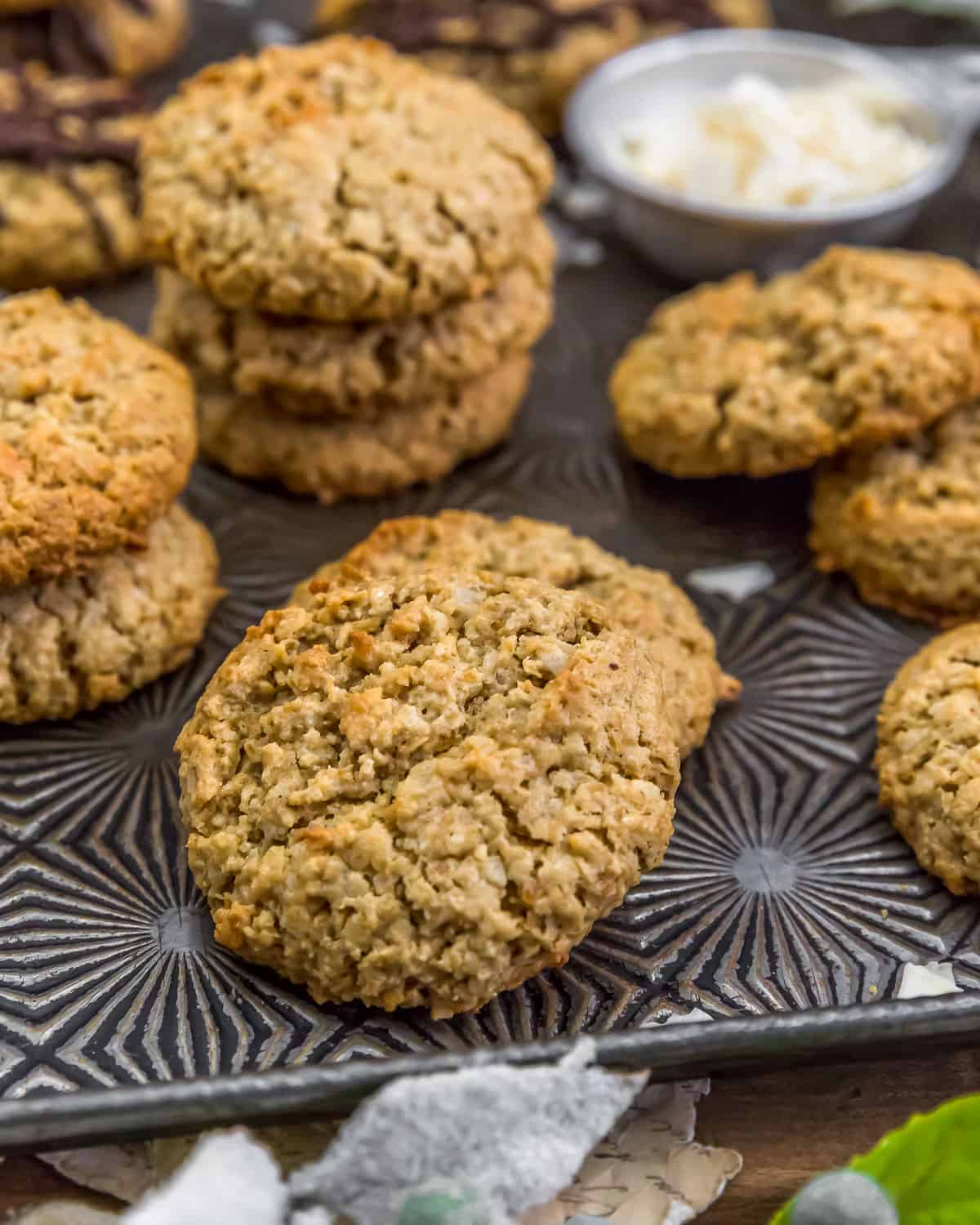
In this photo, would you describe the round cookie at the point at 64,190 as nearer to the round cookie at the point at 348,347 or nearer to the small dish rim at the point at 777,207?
the round cookie at the point at 348,347

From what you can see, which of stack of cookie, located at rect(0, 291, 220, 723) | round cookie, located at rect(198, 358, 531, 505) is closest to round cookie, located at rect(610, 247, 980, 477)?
round cookie, located at rect(198, 358, 531, 505)

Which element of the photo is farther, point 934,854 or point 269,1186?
point 934,854

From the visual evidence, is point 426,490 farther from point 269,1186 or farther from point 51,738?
point 269,1186

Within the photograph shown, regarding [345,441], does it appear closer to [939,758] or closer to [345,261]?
[345,261]

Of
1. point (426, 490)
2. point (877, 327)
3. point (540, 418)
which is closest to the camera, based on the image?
point (877, 327)

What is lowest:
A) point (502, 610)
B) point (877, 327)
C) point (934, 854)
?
point (934, 854)

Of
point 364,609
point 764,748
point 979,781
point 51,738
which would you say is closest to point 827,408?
point 764,748

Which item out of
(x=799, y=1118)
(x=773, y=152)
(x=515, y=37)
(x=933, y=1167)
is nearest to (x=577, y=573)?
(x=799, y=1118)
